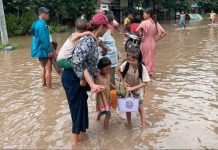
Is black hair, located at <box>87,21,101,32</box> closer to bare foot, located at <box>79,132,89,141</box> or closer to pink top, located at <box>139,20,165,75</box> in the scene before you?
bare foot, located at <box>79,132,89,141</box>

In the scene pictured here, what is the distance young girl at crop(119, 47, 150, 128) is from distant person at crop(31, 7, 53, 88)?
3.02 m

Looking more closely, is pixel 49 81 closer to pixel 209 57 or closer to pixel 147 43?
pixel 147 43

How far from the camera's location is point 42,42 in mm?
8531

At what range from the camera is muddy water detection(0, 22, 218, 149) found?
5611mm

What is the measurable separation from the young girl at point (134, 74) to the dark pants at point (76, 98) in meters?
0.85

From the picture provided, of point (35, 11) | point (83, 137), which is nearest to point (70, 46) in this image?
point (83, 137)

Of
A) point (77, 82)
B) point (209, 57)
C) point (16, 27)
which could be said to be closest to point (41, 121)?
point (77, 82)

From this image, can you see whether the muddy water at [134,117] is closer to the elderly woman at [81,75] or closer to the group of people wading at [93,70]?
the group of people wading at [93,70]

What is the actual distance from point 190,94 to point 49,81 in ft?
10.4

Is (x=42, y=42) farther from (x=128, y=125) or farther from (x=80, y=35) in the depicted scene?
(x=80, y=35)

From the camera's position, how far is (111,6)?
4472 cm

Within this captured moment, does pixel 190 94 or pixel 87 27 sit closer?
pixel 87 27

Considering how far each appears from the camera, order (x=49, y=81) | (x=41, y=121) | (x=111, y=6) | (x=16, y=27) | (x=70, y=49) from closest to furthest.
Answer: (x=70, y=49) → (x=41, y=121) → (x=49, y=81) → (x=16, y=27) → (x=111, y=6)

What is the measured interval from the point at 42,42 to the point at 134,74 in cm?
326
